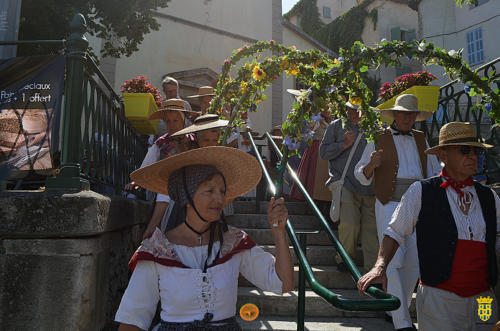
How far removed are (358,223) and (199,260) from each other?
297 centimetres

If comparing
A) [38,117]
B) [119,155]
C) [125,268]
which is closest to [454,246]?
[125,268]

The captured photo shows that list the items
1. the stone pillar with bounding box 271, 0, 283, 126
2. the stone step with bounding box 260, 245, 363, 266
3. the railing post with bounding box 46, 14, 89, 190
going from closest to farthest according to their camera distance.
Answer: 1. the railing post with bounding box 46, 14, 89, 190
2. the stone step with bounding box 260, 245, 363, 266
3. the stone pillar with bounding box 271, 0, 283, 126

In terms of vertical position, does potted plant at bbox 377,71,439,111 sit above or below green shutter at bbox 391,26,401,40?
below

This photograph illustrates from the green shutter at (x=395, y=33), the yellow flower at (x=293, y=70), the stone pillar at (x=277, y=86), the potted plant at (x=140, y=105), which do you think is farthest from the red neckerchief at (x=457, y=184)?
the green shutter at (x=395, y=33)

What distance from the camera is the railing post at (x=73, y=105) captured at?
9.57ft

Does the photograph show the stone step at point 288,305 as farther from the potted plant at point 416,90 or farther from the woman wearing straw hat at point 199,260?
the potted plant at point 416,90

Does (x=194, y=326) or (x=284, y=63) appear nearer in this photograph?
(x=194, y=326)

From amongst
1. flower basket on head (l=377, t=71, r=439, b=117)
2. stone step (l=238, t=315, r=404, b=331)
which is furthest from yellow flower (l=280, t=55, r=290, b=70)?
flower basket on head (l=377, t=71, r=439, b=117)

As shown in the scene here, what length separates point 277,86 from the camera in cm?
1652

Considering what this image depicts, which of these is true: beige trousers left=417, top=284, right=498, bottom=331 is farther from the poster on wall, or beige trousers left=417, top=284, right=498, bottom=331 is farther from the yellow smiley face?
the poster on wall

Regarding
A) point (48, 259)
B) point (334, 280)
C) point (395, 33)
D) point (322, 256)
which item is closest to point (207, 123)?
point (48, 259)

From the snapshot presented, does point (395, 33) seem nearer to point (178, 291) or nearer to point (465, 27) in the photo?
point (465, 27)

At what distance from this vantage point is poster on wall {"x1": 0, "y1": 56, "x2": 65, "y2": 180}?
9.77 feet

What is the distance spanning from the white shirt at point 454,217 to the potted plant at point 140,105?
159 inches
